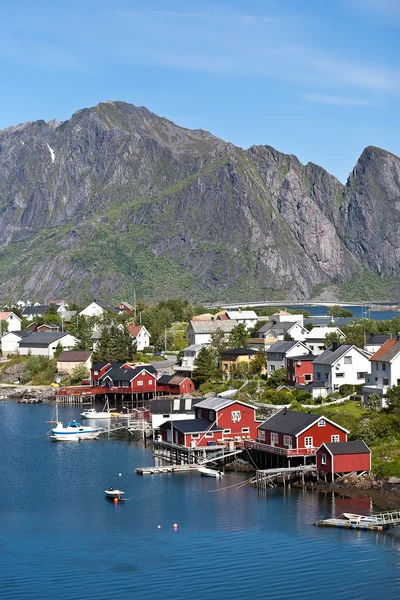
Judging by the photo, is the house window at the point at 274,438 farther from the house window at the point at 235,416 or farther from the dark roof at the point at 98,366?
the dark roof at the point at 98,366

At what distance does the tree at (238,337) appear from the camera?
106812mm

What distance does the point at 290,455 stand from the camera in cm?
5581

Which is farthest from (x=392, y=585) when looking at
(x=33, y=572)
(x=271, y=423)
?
(x=271, y=423)

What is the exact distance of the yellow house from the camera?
95.9 m

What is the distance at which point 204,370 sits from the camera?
301ft

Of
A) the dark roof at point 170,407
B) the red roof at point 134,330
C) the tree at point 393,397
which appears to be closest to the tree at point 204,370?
the dark roof at point 170,407

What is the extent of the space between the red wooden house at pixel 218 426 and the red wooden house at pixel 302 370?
16283mm

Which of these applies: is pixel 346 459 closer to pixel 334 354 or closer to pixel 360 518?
pixel 360 518

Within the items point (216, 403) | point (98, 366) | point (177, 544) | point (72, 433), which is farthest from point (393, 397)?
point (98, 366)

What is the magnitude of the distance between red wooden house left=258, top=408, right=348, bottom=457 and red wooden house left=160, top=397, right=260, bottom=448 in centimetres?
→ 538

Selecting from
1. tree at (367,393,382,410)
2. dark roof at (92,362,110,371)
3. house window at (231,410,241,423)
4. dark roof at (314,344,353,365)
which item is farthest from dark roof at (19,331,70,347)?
tree at (367,393,382,410)

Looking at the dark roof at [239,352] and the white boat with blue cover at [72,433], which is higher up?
the dark roof at [239,352]

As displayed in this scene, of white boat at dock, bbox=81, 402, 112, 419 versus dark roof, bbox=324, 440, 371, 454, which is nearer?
dark roof, bbox=324, 440, 371, 454

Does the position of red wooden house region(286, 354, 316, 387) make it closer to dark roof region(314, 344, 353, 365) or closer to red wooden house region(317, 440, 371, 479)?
dark roof region(314, 344, 353, 365)
